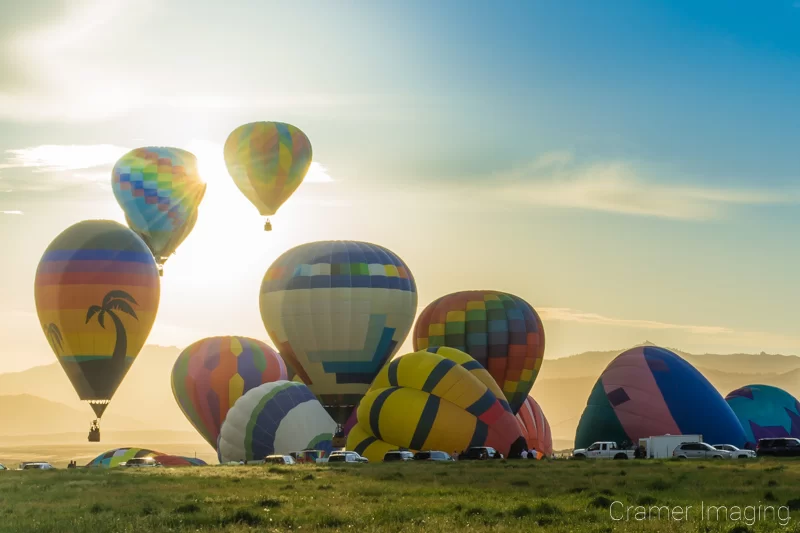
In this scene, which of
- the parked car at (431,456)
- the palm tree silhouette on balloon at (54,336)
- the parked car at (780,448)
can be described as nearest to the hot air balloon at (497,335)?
the parked car at (780,448)

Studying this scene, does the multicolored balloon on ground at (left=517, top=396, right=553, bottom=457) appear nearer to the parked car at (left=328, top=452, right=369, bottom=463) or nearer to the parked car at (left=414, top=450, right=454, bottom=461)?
the parked car at (left=414, top=450, right=454, bottom=461)

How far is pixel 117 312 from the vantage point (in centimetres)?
6744

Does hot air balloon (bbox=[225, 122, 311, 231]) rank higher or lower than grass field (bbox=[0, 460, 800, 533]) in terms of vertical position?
higher

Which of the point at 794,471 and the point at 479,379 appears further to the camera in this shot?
the point at 479,379

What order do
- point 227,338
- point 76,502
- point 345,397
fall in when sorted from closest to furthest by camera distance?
1. point 76,502
2. point 345,397
3. point 227,338

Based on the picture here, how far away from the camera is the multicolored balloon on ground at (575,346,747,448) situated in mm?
55406

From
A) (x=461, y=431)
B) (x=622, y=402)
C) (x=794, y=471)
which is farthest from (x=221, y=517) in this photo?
(x=622, y=402)

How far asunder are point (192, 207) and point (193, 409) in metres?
18.7

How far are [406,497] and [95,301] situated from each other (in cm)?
4292

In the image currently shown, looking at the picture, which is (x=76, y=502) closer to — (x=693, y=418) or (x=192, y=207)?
(x=693, y=418)

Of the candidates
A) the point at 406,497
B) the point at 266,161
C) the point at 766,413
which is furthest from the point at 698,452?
the point at 266,161

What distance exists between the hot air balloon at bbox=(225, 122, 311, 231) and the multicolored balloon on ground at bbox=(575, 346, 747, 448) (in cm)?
2772

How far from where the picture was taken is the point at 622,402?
56.5 metres

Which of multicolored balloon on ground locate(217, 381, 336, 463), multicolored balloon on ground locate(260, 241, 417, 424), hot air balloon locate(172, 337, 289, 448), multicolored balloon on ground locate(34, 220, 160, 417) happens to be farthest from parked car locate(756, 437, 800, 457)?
multicolored balloon on ground locate(34, 220, 160, 417)
